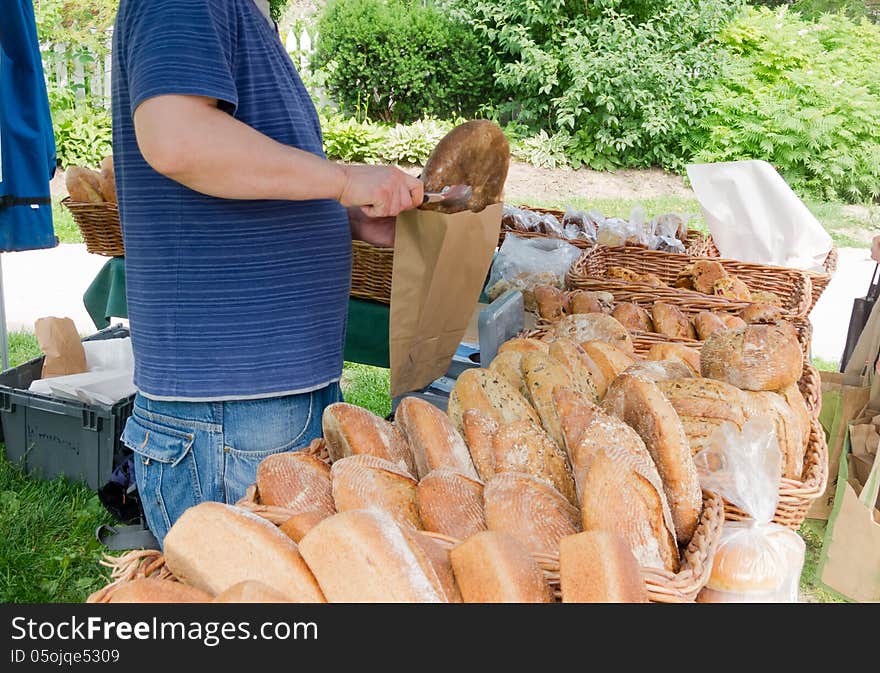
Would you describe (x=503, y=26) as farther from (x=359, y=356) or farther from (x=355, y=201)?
(x=355, y=201)

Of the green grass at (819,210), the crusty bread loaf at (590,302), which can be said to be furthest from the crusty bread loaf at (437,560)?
the green grass at (819,210)

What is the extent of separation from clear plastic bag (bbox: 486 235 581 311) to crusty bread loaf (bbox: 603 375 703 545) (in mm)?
1355

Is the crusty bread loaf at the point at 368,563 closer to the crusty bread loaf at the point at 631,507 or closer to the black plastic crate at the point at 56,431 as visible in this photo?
the crusty bread loaf at the point at 631,507

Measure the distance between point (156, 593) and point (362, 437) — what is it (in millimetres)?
471

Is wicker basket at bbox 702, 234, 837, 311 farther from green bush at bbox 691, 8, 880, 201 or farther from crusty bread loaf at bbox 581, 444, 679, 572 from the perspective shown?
green bush at bbox 691, 8, 880, 201

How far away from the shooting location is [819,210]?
28.9ft

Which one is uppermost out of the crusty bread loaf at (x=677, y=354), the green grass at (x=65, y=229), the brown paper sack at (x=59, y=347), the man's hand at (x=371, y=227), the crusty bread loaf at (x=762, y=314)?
the man's hand at (x=371, y=227)

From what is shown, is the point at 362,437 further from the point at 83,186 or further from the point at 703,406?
the point at 83,186

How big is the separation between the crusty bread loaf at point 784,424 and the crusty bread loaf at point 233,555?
87 cm

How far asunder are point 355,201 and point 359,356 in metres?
1.47

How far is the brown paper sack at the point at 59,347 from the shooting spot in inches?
135

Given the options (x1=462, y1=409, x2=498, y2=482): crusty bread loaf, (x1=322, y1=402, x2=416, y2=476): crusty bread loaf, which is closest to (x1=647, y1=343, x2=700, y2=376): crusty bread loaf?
(x1=462, y1=409, x2=498, y2=482): crusty bread loaf
